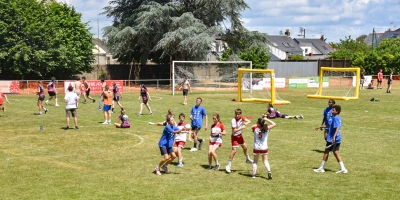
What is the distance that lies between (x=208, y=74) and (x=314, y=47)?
258ft

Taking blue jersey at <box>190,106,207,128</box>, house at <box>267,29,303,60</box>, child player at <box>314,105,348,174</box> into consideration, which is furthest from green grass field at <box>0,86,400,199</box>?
house at <box>267,29,303,60</box>

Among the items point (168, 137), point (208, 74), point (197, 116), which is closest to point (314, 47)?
point (208, 74)

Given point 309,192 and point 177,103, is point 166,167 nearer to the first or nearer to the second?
point 309,192

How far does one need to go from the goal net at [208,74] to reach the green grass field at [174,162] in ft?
83.3

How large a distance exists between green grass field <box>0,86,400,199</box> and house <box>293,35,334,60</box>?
98388 mm

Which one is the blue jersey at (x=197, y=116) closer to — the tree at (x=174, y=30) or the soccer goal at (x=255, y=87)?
the soccer goal at (x=255, y=87)

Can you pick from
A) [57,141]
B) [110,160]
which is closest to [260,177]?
[110,160]

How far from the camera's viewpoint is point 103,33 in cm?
6412

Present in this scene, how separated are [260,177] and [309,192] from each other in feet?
6.47

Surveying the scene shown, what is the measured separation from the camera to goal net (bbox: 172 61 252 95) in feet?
180

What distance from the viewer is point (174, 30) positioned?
61.7 meters

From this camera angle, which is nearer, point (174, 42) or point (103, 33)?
point (174, 42)

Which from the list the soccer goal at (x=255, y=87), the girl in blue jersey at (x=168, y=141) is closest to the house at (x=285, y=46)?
the soccer goal at (x=255, y=87)

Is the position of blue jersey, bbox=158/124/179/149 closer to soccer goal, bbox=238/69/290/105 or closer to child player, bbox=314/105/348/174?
child player, bbox=314/105/348/174
